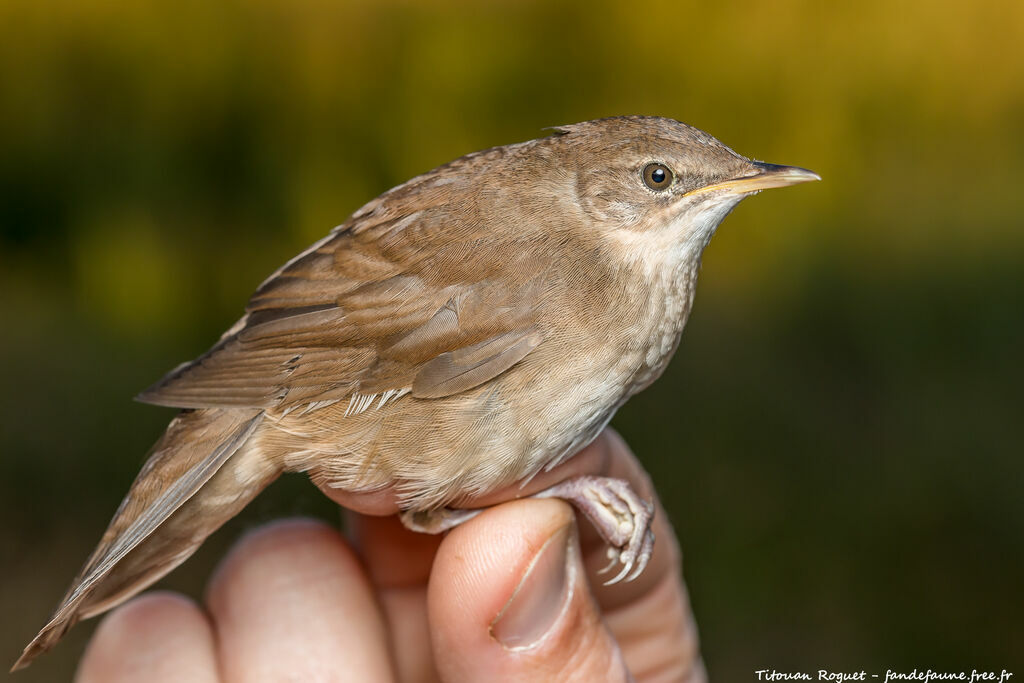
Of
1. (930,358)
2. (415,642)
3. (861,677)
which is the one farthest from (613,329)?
(930,358)

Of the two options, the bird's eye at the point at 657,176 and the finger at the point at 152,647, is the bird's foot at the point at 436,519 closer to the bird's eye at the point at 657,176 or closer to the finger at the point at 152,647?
the finger at the point at 152,647

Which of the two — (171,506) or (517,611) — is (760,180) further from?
(171,506)

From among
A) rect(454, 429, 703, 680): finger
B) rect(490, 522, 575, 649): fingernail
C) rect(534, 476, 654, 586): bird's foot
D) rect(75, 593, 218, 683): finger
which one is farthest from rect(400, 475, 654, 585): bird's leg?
rect(75, 593, 218, 683): finger

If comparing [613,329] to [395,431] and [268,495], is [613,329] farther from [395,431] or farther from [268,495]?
[268,495]

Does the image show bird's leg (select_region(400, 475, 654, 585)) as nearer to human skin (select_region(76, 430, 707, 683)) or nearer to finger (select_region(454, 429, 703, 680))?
human skin (select_region(76, 430, 707, 683))

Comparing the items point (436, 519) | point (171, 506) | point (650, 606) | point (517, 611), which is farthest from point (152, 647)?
point (650, 606)

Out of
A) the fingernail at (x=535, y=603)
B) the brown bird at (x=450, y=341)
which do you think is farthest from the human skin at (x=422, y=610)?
the brown bird at (x=450, y=341)
